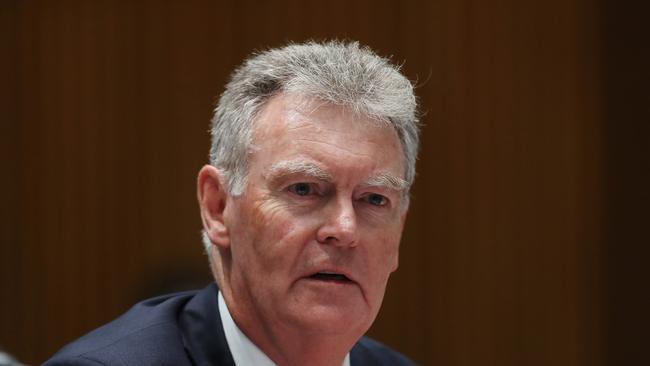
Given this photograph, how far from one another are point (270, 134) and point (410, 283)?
3483 millimetres

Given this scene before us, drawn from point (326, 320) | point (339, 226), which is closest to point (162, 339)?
point (326, 320)

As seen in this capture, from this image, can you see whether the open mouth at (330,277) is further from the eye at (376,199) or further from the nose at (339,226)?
the eye at (376,199)

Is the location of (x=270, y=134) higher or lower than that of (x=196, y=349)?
higher

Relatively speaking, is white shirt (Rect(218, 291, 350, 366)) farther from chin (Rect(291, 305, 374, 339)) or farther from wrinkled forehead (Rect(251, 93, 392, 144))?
wrinkled forehead (Rect(251, 93, 392, 144))

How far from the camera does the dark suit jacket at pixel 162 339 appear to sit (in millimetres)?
2473

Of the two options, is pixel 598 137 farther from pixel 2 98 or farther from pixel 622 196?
pixel 2 98

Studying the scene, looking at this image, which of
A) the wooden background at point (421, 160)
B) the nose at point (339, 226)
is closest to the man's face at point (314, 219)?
the nose at point (339, 226)

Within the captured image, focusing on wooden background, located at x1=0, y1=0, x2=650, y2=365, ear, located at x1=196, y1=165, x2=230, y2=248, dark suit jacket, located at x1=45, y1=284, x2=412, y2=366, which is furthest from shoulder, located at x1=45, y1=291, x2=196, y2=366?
wooden background, located at x1=0, y1=0, x2=650, y2=365

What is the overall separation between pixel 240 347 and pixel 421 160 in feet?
11.3

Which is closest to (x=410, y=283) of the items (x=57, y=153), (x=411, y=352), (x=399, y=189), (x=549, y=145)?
(x=411, y=352)

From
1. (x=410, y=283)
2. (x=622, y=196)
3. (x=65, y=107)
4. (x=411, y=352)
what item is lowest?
(x=411, y=352)

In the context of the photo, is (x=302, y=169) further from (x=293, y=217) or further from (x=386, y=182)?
→ (x=386, y=182)

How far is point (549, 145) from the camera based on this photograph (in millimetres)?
5895

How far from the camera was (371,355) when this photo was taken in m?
3.12
